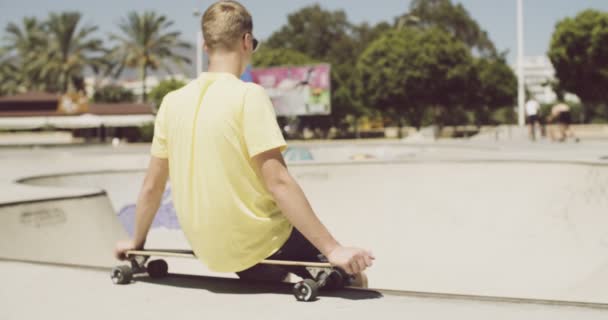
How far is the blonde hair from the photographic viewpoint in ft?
8.20

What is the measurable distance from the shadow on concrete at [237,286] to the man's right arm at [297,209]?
0.20 meters

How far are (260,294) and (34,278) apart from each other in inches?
49.0

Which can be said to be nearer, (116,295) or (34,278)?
(116,295)

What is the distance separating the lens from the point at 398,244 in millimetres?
7176

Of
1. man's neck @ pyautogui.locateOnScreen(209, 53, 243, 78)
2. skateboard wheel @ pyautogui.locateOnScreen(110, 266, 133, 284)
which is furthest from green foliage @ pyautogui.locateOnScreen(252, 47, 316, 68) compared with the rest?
man's neck @ pyautogui.locateOnScreen(209, 53, 243, 78)

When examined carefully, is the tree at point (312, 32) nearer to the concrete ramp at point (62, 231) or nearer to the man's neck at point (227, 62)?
the concrete ramp at point (62, 231)

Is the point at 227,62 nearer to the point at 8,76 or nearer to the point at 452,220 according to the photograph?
the point at 452,220

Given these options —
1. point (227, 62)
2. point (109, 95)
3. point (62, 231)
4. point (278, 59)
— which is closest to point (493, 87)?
point (278, 59)

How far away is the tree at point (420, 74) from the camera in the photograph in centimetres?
4369

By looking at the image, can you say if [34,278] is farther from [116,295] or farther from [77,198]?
[77,198]

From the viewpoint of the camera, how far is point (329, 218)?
8.22 meters

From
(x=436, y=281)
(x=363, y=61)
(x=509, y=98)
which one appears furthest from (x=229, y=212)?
(x=509, y=98)

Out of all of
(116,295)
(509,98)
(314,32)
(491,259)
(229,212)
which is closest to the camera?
(229,212)

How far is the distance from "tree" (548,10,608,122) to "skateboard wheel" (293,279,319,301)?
38.3 meters
